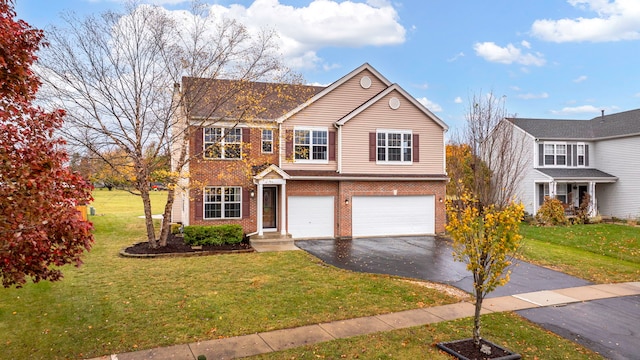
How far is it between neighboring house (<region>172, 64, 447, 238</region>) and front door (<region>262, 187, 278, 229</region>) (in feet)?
0.16

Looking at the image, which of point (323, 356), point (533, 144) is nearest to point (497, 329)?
point (323, 356)

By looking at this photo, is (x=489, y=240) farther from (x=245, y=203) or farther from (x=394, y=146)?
(x=394, y=146)

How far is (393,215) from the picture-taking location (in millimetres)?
20781

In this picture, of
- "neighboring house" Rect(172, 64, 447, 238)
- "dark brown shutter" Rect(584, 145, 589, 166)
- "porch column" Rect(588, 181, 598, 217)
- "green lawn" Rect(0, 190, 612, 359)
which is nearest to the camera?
"green lawn" Rect(0, 190, 612, 359)

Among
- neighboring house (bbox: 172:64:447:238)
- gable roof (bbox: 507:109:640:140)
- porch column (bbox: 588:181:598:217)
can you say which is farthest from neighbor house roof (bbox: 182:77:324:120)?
porch column (bbox: 588:181:598:217)

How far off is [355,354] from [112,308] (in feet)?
18.3

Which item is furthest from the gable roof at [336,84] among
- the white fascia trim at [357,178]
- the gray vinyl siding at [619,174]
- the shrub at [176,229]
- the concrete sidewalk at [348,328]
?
the gray vinyl siding at [619,174]

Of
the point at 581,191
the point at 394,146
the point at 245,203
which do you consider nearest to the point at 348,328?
the point at 245,203

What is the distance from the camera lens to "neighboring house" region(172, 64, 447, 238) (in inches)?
717

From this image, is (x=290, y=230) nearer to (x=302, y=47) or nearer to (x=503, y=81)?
(x=302, y=47)

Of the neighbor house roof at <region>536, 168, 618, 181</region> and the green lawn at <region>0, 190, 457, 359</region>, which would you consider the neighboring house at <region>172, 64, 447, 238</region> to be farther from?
the neighbor house roof at <region>536, 168, 618, 181</region>

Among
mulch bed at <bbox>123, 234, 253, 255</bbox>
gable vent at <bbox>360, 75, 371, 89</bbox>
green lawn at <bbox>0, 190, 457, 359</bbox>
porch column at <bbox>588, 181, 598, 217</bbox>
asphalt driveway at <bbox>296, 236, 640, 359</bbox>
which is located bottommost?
asphalt driveway at <bbox>296, 236, 640, 359</bbox>

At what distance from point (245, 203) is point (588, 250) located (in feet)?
50.6

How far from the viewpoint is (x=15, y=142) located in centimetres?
430
